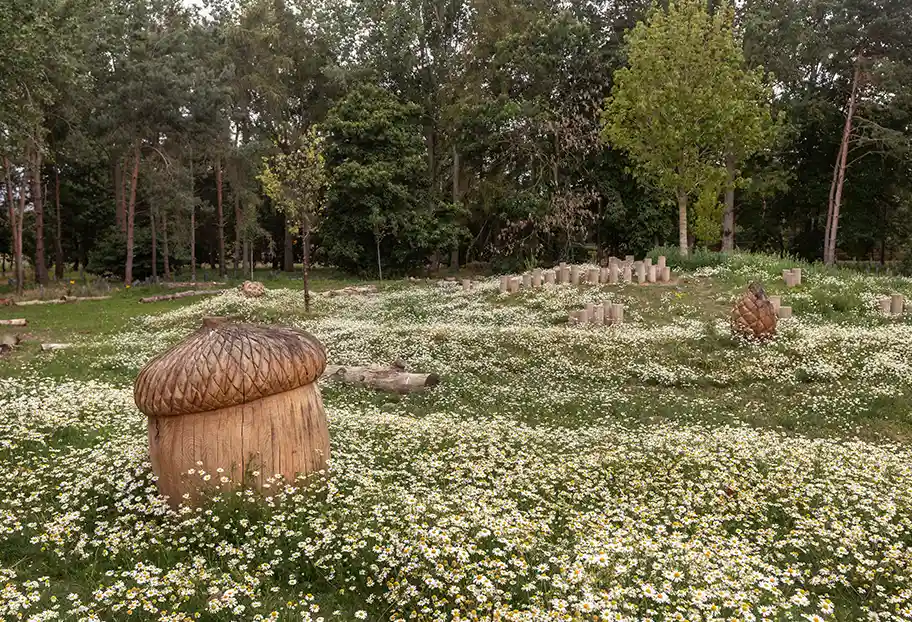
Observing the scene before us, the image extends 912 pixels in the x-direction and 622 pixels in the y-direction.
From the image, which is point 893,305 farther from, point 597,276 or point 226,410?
point 226,410

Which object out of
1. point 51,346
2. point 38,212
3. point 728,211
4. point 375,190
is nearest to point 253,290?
point 51,346

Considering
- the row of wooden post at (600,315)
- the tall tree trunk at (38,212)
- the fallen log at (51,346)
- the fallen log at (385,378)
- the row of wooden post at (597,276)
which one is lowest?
the fallen log at (385,378)

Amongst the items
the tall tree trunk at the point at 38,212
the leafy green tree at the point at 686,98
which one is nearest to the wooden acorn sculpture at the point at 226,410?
the leafy green tree at the point at 686,98

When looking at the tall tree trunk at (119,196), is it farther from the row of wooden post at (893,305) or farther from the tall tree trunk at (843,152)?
the tall tree trunk at (843,152)

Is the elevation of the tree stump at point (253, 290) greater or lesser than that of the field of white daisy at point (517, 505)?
greater

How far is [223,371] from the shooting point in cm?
613

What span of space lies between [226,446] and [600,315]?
1606 cm

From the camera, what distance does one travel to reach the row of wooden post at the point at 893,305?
19594 mm

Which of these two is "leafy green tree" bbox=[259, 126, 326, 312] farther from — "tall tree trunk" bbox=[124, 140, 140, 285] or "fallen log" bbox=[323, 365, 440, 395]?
"tall tree trunk" bbox=[124, 140, 140, 285]

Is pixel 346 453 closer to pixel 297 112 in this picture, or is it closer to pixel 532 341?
pixel 532 341

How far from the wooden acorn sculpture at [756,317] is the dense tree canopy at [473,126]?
49.6 feet

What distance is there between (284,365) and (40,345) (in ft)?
52.5

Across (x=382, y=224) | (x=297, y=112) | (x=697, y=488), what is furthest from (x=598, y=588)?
(x=297, y=112)

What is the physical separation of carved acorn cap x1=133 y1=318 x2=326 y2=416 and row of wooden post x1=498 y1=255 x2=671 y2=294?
20861 millimetres
